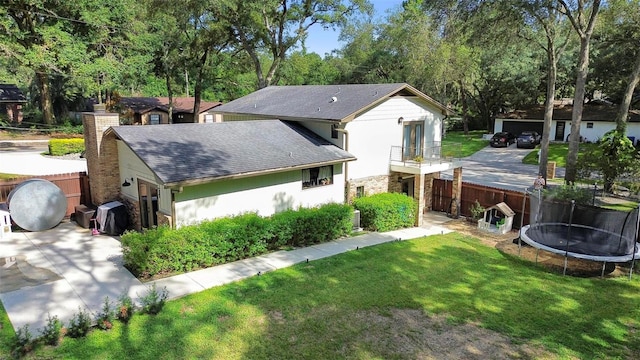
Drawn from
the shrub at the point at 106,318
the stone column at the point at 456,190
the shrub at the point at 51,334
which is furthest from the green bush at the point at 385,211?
the shrub at the point at 51,334

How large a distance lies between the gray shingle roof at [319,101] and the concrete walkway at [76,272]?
5.41 meters

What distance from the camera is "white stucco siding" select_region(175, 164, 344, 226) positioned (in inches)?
474

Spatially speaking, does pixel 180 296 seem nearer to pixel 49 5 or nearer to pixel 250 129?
pixel 250 129

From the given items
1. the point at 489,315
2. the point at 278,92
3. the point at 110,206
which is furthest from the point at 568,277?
the point at 278,92

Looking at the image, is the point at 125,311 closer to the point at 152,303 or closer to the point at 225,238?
the point at 152,303

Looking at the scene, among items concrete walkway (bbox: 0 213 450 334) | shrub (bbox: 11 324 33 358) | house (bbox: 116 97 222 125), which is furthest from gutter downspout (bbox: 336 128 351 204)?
house (bbox: 116 97 222 125)

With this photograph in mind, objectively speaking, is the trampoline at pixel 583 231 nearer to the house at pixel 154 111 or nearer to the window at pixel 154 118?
the house at pixel 154 111

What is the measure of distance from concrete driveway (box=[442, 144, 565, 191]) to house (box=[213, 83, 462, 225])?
6.52 m

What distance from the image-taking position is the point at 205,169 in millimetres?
12141

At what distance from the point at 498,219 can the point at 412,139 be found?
16.2 feet

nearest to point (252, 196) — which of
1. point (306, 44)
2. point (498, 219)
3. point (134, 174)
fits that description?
point (134, 174)

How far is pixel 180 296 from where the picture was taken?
30.6 feet

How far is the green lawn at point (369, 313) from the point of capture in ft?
24.0

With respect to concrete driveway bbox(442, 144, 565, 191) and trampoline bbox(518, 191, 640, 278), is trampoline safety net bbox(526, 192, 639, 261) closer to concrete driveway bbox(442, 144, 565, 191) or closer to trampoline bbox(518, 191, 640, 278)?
trampoline bbox(518, 191, 640, 278)
